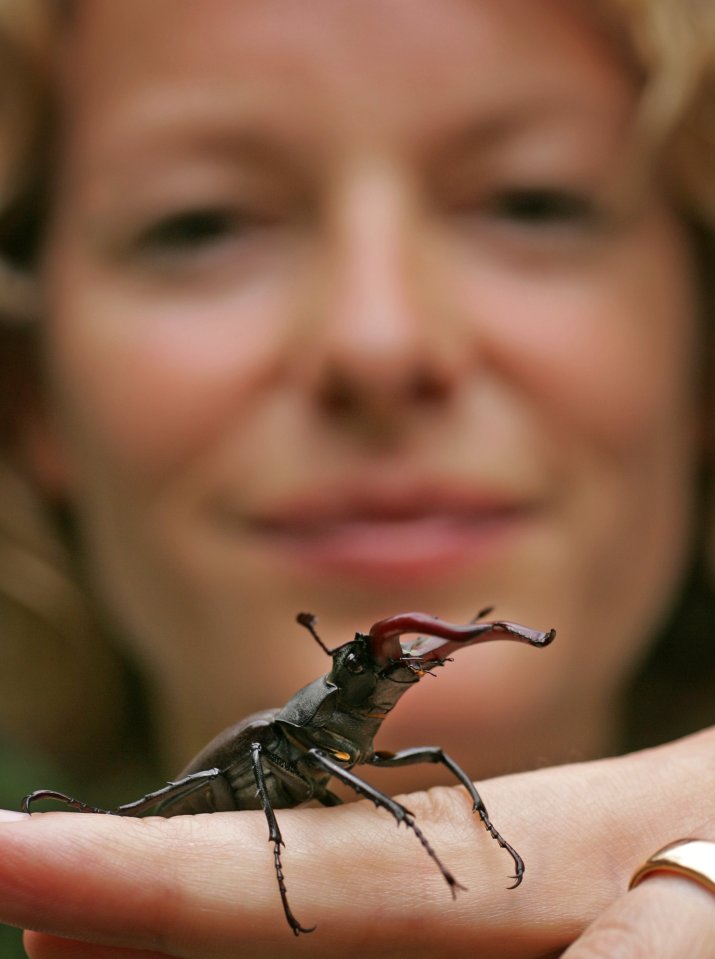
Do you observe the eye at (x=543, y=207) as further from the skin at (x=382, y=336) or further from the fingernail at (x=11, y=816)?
the fingernail at (x=11, y=816)

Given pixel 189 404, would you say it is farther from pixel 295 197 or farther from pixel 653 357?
pixel 653 357

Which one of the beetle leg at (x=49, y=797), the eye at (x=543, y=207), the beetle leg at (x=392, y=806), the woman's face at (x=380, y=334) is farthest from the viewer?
the eye at (x=543, y=207)

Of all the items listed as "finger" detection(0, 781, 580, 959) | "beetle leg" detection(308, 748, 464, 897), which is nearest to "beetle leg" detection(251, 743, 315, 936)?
"finger" detection(0, 781, 580, 959)

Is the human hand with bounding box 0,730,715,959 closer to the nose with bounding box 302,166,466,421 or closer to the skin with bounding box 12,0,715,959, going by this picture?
the skin with bounding box 12,0,715,959

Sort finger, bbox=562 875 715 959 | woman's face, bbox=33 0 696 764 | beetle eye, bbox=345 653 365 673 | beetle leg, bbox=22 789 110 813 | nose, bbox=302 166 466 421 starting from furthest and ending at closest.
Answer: woman's face, bbox=33 0 696 764, nose, bbox=302 166 466 421, beetle eye, bbox=345 653 365 673, beetle leg, bbox=22 789 110 813, finger, bbox=562 875 715 959

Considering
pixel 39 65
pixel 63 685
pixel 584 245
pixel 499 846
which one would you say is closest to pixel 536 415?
pixel 584 245

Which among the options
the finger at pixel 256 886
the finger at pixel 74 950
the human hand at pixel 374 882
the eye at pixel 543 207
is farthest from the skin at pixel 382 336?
the finger at pixel 74 950
